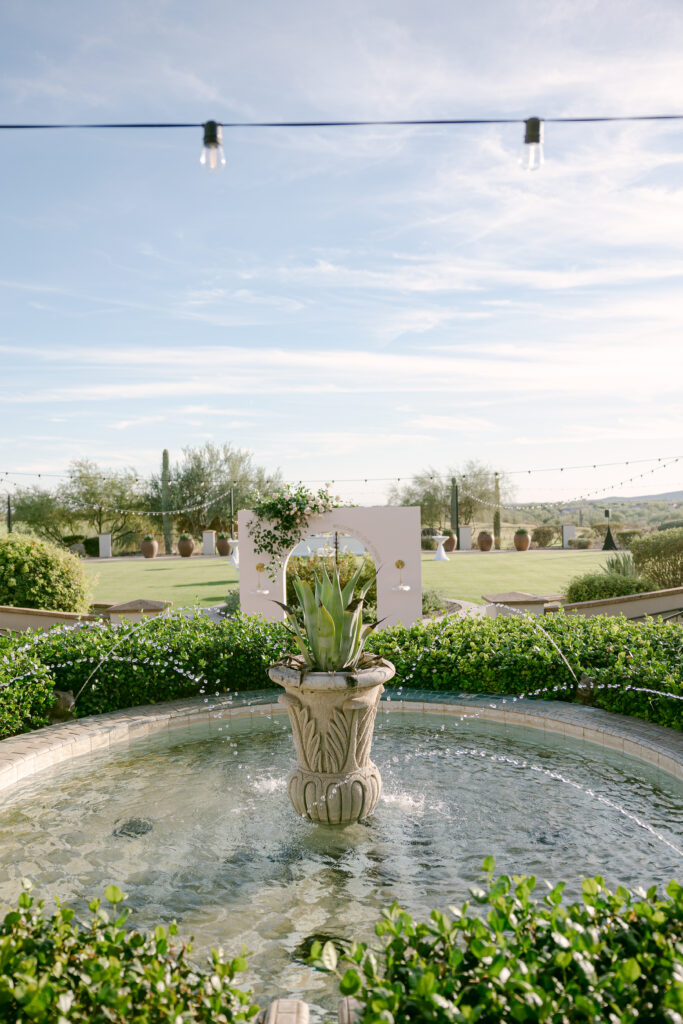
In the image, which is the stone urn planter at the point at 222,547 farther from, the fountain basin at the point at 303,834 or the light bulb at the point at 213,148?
the light bulb at the point at 213,148

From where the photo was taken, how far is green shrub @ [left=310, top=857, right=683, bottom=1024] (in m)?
1.67

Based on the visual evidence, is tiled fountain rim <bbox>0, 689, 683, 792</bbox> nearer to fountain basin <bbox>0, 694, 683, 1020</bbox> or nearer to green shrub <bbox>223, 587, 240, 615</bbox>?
fountain basin <bbox>0, 694, 683, 1020</bbox>

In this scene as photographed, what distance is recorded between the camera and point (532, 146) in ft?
12.6

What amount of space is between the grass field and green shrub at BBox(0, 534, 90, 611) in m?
0.71

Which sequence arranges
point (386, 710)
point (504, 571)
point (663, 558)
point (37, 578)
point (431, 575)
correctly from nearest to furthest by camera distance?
1. point (386, 710)
2. point (37, 578)
3. point (663, 558)
4. point (431, 575)
5. point (504, 571)

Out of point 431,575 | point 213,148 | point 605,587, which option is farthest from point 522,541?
point 213,148

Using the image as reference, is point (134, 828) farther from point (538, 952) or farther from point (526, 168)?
point (526, 168)

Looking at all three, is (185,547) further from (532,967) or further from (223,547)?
(532,967)

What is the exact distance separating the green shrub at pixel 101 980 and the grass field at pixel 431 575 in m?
11.5

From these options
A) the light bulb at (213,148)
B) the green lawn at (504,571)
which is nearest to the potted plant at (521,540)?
the green lawn at (504,571)

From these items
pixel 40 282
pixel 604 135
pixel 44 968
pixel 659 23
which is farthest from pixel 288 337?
pixel 44 968

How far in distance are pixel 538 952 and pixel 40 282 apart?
13165 mm

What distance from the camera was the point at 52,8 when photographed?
5.44 meters

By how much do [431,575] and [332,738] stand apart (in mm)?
13627
